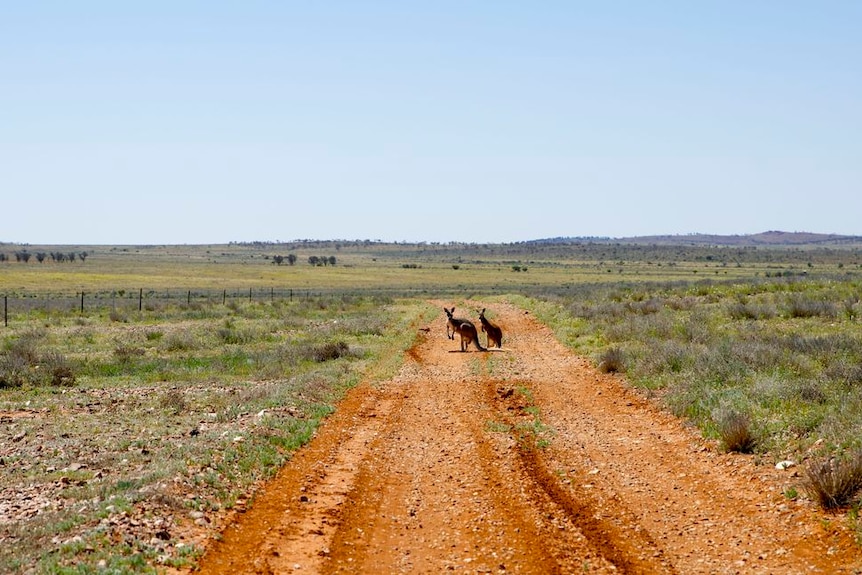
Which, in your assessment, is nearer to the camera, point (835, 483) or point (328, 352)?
point (835, 483)

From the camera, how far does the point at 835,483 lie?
888 cm

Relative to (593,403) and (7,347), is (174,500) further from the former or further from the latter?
(7,347)

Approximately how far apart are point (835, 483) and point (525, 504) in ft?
10.2

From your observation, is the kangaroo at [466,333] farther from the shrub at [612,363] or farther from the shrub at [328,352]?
the shrub at [612,363]

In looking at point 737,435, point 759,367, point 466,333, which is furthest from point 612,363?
point 737,435

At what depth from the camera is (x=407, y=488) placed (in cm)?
1046

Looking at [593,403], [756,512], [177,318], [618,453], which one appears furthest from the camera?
[177,318]

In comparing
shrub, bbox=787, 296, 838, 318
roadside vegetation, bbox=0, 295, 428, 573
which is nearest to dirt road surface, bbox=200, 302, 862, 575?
roadside vegetation, bbox=0, 295, 428, 573

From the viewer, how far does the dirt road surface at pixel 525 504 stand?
7.93 meters

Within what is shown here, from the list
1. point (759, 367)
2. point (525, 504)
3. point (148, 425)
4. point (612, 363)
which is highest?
point (759, 367)

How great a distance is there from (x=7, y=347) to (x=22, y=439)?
588 inches

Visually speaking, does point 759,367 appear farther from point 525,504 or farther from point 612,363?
point 525,504

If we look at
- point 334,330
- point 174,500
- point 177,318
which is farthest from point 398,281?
point 174,500

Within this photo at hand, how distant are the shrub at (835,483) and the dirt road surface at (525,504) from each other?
0.18m
